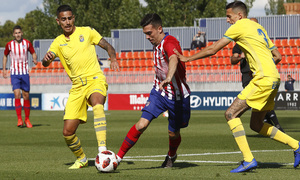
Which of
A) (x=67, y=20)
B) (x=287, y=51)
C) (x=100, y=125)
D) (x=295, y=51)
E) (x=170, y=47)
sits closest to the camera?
(x=170, y=47)

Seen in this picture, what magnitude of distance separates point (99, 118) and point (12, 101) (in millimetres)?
23668

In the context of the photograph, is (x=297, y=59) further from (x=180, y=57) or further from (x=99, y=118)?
(x=180, y=57)

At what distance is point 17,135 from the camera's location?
13445 millimetres

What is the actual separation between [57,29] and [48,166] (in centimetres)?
5126

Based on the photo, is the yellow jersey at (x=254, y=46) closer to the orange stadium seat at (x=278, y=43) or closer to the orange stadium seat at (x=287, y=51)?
the orange stadium seat at (x=287, y=51)

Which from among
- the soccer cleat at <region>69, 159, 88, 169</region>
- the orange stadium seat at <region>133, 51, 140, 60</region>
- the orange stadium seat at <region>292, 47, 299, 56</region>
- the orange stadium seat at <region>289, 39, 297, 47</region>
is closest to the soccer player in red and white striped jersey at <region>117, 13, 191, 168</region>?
the soccer cleat at <region>69, 159, 88, 169</region>

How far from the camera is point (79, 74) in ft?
25.9

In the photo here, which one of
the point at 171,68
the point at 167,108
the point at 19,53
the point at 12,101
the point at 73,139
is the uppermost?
the point at 19,53

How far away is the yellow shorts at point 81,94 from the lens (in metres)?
7.71

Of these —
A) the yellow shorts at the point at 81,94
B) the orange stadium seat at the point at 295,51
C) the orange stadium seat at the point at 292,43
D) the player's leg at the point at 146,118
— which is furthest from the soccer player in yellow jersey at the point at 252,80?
the orange stadium seat at the point at 292,43

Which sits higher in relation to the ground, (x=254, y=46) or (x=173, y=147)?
(x=254, y=46)

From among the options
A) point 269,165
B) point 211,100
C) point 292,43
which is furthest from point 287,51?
point 269,165

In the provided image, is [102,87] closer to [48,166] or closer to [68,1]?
[48,166]

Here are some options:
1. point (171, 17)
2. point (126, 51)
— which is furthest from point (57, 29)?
point (126, 51)
